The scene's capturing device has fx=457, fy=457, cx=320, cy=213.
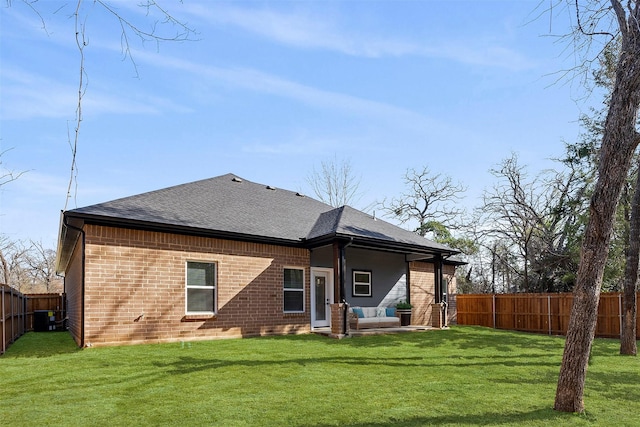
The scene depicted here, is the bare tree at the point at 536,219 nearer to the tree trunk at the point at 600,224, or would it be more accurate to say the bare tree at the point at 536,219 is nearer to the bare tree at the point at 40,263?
the tree trunk at the point at 600,224

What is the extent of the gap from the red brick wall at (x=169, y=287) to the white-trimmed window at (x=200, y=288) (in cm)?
18

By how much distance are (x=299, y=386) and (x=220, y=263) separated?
6530 mm

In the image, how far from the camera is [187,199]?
13719mm

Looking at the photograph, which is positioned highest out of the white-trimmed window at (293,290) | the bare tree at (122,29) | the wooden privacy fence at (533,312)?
the bare tree at (122,29)

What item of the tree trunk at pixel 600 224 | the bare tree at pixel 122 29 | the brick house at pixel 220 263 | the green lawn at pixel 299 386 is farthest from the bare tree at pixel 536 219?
the bare tree at pixel 122 29

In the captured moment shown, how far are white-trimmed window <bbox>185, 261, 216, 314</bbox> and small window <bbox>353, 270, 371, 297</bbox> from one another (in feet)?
18.5

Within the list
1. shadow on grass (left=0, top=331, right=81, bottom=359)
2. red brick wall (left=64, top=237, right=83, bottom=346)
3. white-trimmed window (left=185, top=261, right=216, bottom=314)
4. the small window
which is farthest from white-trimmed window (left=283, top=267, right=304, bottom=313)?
shadow on grass (left=0, top=331, right=81, bottom=359)

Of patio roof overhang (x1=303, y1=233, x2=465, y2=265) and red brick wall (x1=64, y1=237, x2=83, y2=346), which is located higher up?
patio roof overhang (x1=303, y1=233, x2=465, y2=265)

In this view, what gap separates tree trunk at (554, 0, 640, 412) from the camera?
5199 mm

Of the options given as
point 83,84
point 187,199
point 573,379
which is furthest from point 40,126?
point 187,199

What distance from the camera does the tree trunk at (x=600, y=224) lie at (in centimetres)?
520

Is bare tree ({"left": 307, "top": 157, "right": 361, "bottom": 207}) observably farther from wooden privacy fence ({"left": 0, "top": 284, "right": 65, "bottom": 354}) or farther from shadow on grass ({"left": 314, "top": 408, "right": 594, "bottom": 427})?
shadow on grass ({"left": 314, "top": 408, "right": 594, "bottom": 427})

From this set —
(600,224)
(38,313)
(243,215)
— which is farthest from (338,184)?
(600,224)

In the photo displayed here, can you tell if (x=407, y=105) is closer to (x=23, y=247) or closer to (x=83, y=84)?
(x=83, y=84)
